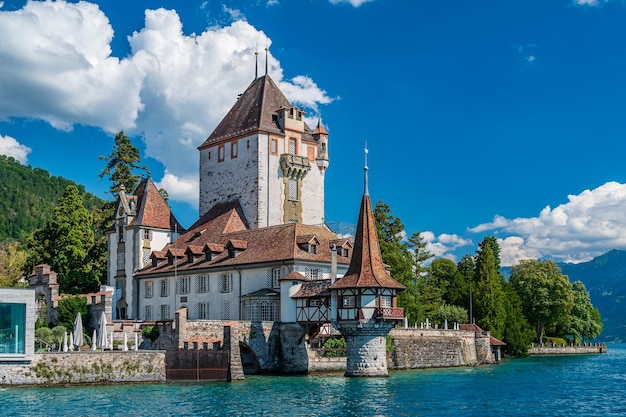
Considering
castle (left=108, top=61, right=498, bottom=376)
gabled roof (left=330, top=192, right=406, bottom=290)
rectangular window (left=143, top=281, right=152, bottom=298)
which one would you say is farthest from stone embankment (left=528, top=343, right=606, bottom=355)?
gabled roof (left=330, top=192, right=406, bottom=290)

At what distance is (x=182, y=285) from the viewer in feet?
210

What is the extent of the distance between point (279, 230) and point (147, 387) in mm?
18972

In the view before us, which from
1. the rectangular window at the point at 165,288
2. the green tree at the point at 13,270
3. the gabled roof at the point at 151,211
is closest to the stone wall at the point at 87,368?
the rectangular window at the point at 165,288

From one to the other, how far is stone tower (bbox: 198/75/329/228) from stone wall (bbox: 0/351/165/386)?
23.7 meters

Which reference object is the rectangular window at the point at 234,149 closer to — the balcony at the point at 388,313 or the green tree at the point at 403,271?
the green tree at the point at 403,271

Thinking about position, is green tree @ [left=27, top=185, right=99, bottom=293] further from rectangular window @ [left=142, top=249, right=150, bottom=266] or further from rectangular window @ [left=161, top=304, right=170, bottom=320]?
rectangular window @ [left=161, top=304, right=170, bottom=320]

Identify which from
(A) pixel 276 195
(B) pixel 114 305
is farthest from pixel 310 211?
(B) pixel 114 305

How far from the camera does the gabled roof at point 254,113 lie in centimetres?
7138

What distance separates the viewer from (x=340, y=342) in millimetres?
56719

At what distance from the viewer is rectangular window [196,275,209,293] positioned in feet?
202

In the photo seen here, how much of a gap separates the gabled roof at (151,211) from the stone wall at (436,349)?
77.2ft

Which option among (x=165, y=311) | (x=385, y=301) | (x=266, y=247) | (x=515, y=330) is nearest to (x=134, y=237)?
(x=165, y=311)

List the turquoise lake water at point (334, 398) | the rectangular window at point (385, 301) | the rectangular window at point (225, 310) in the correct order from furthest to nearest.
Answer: the rectangular window at point (225, 310)
the rectangular window at point (385, 301)
the turquoise lake water at point (334, 398)

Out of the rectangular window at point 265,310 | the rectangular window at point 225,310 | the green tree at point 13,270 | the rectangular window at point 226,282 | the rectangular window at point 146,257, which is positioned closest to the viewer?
the rectangular window at point 265,310
